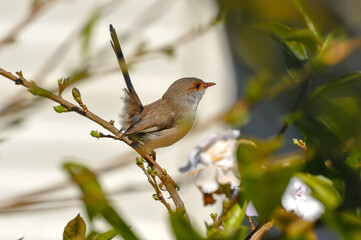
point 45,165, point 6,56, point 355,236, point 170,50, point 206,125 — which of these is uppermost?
point 6,56

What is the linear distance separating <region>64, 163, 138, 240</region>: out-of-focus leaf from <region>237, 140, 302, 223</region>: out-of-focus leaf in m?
0.11

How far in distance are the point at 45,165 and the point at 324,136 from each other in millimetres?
3439

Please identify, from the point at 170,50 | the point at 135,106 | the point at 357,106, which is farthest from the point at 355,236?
the point at 135,106

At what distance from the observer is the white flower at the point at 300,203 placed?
0.70 metres

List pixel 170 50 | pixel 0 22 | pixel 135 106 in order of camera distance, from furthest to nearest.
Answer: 1. pixel 0 22
2. pixel 135 106
3. pixel 170 50

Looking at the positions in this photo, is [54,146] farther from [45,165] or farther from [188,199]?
[188,199]

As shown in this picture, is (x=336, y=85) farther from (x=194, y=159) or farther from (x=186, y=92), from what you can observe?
(x=186, y=92)

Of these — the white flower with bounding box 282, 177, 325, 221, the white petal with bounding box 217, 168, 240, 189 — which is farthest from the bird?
the white flower with bounding box 282, 177, 325, 221

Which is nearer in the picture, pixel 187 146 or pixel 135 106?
pixel 135 106

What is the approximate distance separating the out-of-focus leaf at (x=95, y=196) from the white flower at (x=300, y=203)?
268 millimetres

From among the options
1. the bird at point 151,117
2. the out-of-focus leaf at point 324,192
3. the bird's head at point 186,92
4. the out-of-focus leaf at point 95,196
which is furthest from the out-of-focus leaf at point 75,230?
the bird's head at point 186,92

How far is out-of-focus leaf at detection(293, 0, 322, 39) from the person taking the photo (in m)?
0.66

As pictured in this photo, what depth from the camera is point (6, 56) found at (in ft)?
12.4

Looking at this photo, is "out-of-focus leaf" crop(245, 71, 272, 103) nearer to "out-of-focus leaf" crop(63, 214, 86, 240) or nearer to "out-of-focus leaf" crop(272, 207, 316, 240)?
"out-of-focus leaf" crop(272, 207, 316, 240)
